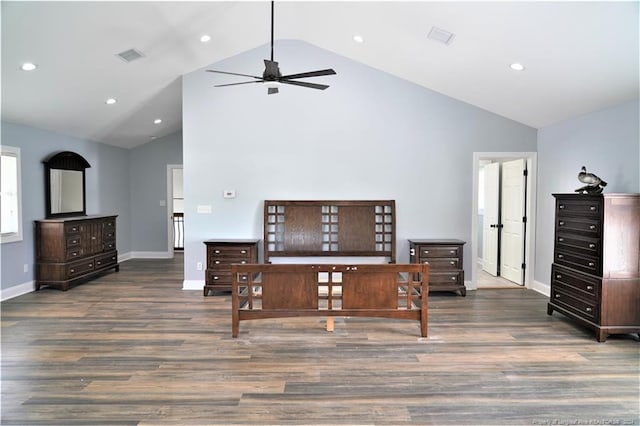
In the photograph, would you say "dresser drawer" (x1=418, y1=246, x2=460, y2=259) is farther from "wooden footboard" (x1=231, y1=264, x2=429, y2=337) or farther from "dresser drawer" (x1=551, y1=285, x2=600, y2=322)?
"wooden footboard" (x1=231, y1=264, x2=429, y2=337)

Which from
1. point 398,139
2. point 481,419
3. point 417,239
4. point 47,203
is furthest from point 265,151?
point 481,419

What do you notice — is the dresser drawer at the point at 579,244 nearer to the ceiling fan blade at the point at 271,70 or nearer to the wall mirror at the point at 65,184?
the ceiling fan blade at the point at 271,70

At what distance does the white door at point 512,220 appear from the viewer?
21.4 ft

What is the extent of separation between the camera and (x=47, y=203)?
646 centimetres

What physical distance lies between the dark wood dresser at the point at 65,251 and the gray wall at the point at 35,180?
0.44 feet

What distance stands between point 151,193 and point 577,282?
8350 mm

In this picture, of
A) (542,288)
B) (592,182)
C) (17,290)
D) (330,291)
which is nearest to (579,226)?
(592,182)

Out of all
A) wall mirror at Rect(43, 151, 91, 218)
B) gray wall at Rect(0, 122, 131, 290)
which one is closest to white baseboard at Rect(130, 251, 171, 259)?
gray wall at Rect(0, 122, 131, 290)

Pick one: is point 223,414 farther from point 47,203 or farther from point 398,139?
point 47,203

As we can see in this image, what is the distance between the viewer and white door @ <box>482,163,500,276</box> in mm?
7359

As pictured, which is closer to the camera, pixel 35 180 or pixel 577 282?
pixel 577 282

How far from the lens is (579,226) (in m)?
4.39

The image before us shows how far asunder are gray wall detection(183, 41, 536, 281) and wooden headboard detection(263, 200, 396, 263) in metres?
0.19

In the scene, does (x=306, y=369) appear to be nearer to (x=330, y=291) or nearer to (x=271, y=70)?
(x=330, y=291)
